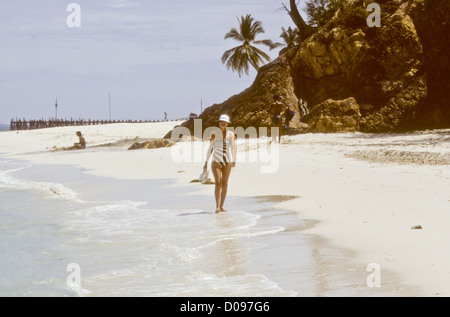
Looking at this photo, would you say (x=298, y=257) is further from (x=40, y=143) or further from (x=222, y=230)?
(x=40, y=143)

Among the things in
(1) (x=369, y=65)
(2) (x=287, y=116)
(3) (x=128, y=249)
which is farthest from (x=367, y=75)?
(3) (x=128, y=249)

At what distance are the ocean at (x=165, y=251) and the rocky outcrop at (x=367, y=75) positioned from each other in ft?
42.7

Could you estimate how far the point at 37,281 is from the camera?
23.3ft

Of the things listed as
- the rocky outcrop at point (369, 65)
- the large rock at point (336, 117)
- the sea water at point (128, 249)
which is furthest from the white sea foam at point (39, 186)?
the rocky outcrop at point (369, 65)

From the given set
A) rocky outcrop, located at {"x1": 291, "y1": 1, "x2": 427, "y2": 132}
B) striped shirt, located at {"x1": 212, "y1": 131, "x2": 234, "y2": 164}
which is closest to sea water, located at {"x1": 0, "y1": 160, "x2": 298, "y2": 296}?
striped shirt, located at {"x1": 212, "y1": 131, "x2": 234, "y2": 164}

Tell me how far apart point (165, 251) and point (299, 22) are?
866 inches

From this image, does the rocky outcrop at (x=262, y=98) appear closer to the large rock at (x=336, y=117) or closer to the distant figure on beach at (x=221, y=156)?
the large rock at (x=336, y=117)

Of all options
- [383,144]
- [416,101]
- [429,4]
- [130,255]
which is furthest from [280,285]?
[429,4]

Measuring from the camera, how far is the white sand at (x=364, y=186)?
21.9ft

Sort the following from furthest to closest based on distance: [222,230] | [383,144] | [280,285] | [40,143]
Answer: [40,143], [383,144], [222,230], [280,285]

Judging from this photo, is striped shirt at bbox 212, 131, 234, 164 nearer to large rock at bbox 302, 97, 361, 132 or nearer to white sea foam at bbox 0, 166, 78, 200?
white sea foam at bbox 0, 166, 78, 200

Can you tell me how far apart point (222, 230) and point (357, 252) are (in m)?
2.47

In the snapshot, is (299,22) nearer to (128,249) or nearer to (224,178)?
(224,178)
